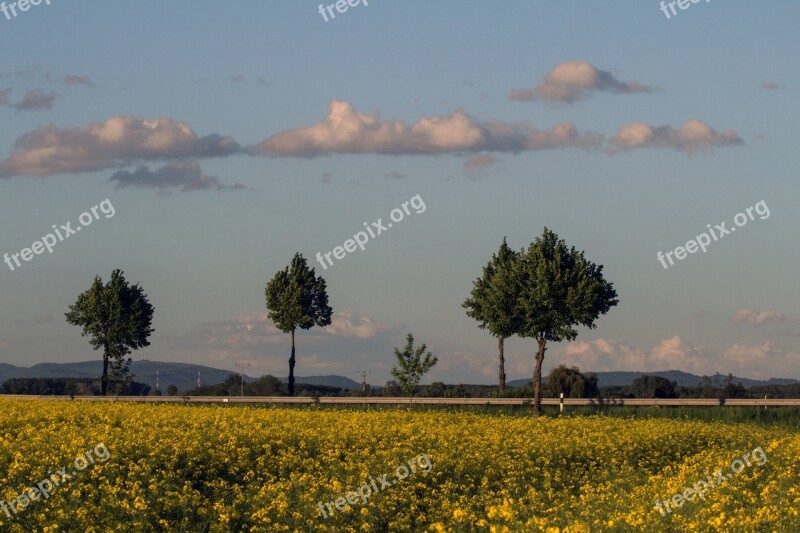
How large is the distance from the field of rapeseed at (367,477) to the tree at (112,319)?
157 feet

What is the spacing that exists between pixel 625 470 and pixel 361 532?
1122 cm

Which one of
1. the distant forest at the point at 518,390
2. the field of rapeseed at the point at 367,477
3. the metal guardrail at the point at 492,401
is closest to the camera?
the field of rapeseed at the point at 367,477

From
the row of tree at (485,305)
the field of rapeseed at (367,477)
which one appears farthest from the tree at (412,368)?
the field of rapeseed at (367,477)

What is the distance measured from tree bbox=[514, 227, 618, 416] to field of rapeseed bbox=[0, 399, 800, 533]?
2668 cm

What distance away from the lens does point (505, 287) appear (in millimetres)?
67750

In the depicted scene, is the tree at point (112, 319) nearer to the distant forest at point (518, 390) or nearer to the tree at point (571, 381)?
the distant forest at point (518, 390)

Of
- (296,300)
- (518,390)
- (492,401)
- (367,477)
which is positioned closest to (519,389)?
(518,390)

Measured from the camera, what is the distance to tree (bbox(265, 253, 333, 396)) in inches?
3073

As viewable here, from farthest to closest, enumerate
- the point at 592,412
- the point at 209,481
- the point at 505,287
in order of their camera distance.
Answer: the point at 505,287 < the point at 592,412 < the point at 209,481

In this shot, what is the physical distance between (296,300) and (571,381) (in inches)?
1837

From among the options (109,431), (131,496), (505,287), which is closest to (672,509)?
(131,496)

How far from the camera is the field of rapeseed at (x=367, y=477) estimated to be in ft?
65.3

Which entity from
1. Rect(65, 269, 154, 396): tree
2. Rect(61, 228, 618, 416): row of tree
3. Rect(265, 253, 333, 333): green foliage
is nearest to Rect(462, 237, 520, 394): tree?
Rect(61, 228, 618, 416): row of tree

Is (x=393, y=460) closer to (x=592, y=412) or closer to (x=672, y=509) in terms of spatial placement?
(x=672, y=509)
